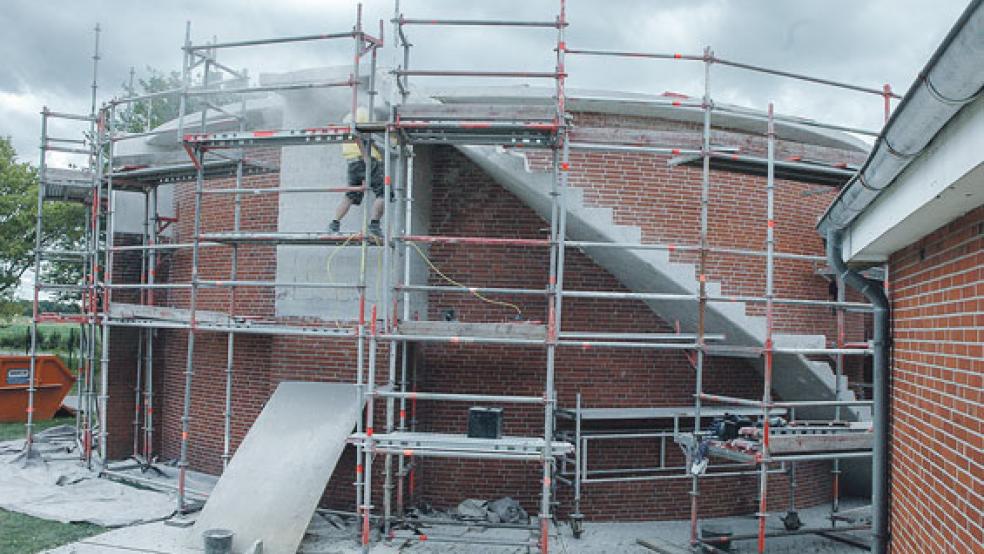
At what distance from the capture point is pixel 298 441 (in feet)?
29.3

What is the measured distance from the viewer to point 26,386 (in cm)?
1593

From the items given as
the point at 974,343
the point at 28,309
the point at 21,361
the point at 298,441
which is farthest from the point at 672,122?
the point at 28,309

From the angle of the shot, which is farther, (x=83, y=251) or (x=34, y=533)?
(x=83, y=251)

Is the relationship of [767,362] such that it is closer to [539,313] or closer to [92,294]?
[539,313]

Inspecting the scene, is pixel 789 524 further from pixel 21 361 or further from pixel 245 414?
pixel 21 361

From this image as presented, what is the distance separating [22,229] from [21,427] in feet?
28.6

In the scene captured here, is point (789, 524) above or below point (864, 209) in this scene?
below

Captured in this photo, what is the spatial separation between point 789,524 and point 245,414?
23.0 feet

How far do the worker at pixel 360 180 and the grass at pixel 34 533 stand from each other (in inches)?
168

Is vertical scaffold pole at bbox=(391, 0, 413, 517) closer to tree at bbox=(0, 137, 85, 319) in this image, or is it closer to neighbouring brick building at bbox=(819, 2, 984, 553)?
neighbouring brick building at bbox=(819, 2, 984, 553)

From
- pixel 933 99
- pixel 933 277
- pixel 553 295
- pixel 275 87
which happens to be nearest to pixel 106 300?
pixel 275 87

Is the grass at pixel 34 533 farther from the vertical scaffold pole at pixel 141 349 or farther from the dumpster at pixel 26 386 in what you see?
the dumpster at pixel 26 386

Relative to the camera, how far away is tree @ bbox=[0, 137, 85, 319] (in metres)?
21.4

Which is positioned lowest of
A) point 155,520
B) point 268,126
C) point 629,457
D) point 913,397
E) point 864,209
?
point 155,520
